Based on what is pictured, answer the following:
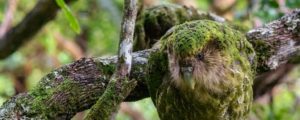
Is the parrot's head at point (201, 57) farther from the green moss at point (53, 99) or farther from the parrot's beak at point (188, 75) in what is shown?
the green moss at point (53, 99)

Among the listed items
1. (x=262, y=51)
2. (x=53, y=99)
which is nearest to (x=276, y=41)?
(x=262, y=51)

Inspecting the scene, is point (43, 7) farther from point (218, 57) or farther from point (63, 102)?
point (218, 57)

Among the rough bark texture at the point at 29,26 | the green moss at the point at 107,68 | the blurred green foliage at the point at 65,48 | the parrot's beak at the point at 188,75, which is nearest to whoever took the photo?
the parrot's beak at the point at 188,75

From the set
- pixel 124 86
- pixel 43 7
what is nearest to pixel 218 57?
pixel 124 86

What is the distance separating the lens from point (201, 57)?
72 centimetres

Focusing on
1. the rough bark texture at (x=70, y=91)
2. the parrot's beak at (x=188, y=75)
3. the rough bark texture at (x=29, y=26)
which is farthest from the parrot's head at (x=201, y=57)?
the rough bark texture at (x=29, y=26)

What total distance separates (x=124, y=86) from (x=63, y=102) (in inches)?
4.1

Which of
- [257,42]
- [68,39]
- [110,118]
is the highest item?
[68,39]

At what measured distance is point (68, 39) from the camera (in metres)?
3.05

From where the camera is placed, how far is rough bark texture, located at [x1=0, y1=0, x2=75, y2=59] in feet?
4.49

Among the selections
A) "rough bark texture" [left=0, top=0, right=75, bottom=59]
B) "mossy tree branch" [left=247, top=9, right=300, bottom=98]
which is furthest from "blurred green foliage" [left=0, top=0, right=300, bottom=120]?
"mossy tree branch" [left=247, top=9, right=300, bottom=98]

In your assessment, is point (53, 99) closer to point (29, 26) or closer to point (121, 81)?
point (121, 81)

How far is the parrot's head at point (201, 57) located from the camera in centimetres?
71

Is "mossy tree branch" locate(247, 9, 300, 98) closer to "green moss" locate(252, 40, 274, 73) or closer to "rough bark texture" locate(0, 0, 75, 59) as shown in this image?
"green moss" locate(252, 40, 274, 73)
